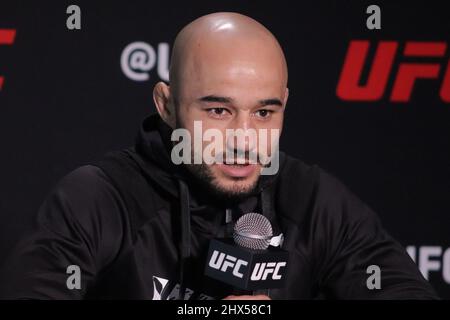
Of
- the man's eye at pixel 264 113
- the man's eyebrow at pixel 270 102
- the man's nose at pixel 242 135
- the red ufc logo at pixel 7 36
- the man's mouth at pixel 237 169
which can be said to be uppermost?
the red ufc logo at pixel 7 36

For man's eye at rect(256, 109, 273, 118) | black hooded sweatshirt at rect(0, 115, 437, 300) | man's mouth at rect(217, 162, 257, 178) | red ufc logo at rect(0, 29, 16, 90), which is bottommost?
black hooded sweatshirt at rect(0, 115, 437, 300)

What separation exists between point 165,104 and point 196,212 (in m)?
0.28

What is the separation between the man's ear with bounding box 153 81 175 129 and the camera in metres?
2.25

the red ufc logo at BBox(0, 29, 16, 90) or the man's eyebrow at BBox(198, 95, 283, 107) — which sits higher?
the red ufc logo at BBox(0, 29, 16, 90)

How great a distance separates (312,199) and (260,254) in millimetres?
496

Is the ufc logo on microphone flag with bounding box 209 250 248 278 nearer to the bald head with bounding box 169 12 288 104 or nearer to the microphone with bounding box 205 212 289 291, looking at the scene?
the microphone with bounding box 205 212 289 291

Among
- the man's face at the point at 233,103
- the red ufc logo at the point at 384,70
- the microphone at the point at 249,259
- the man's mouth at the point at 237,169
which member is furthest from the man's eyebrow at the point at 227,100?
the red ufc logo at the point at 384,70

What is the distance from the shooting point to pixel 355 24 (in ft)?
9.31

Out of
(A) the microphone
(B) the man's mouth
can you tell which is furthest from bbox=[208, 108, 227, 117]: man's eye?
(A) the microphone

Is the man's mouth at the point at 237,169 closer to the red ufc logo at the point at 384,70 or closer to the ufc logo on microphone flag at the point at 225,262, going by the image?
the ufc logo on microphone flag at the point at 225,262

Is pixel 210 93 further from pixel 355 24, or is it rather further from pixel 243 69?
pixel 355 24

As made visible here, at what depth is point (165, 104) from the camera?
2.28m

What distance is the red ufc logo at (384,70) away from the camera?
2.85 meters

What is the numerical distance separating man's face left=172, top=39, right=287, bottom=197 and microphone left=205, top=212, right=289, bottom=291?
218 mm
